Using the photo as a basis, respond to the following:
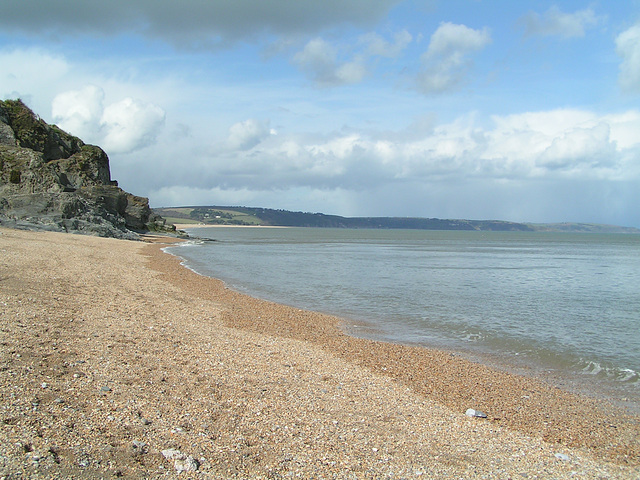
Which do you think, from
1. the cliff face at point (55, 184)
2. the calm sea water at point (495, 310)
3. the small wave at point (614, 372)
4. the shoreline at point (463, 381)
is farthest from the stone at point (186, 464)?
the cliff face at point (55, 184)

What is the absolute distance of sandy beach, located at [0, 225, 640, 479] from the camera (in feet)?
17.7

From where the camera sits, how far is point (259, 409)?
710cm

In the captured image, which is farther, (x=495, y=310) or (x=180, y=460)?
(x=495, y=310)

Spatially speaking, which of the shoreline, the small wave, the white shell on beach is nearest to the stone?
the white shell on beach

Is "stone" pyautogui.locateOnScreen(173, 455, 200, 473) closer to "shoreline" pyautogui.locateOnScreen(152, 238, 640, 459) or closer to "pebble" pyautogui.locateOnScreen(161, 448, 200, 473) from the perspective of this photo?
"pebble" pyautogui.locateOnScreen(161, 448, 200, 473)

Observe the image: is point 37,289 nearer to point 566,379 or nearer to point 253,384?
point 253,384

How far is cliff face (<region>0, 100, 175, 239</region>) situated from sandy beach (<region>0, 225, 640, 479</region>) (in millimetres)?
33579

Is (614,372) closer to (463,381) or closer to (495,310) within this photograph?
(463,381)

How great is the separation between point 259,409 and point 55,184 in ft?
163

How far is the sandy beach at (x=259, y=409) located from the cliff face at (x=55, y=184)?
33.6m

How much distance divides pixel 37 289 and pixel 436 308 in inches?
580

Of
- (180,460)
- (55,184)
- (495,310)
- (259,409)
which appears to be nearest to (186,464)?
(180,460)

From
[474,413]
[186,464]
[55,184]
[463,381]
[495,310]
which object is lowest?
[495,310]

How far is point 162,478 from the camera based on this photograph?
16.2ft
